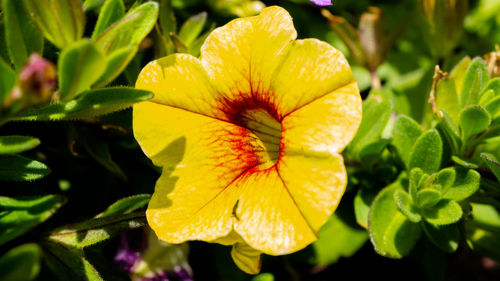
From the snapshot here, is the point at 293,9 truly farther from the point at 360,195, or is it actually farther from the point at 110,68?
the point at 110,68

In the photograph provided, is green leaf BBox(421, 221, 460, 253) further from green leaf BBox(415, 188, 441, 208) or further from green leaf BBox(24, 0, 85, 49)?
green leaf BBox(24, 0, 85, 49)

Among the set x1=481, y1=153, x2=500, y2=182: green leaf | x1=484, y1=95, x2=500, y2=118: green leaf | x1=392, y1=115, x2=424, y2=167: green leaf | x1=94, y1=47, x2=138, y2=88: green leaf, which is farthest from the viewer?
x1=392, y1=115, x2=424, y2=167: green leaf

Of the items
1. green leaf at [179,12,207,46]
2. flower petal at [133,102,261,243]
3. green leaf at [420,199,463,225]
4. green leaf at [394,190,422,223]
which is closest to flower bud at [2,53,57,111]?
flower petal at [133,102,261,243]

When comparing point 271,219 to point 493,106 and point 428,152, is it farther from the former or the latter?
point 493,106

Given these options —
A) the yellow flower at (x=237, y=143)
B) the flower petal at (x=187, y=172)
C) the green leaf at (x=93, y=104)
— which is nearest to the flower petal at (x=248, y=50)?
the yellow flower at (x=237, y=143)

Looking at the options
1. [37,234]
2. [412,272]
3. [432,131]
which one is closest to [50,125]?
[37,234]

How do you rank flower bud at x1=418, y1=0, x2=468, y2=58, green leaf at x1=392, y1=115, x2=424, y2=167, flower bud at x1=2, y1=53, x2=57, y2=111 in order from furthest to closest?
flower bud at x1=418, y1=0, x2=468, y2=58, green leaf at x1=392, y1=115, x2=424, y2=167, flower bud at x1=2, y1=53, x2=57, y2=111

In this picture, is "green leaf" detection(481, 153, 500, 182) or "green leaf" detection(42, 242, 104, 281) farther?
"green leaf" detection(481, 153, 500, 182)

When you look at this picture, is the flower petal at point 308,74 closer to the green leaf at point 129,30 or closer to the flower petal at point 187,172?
the flower petal at point 187,172
